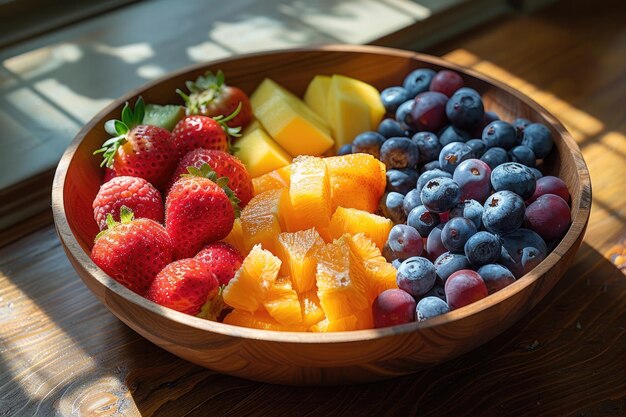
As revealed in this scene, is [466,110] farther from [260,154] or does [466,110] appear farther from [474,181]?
[260,154]

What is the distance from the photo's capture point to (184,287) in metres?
0.98

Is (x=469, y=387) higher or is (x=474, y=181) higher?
(x=474, y=181)

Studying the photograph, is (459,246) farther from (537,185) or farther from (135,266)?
(135,266)

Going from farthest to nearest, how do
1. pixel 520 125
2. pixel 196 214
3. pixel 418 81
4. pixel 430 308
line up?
pixel 418 81 → pixel 520 125 → pixel 196 214 → pixel 430 308

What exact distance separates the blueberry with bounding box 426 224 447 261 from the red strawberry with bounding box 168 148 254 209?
0.33 metres

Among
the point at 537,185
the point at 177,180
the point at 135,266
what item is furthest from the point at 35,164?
the point at 537,185

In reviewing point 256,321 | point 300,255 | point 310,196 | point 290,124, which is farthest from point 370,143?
point 256,321

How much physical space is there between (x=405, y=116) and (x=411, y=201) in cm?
25

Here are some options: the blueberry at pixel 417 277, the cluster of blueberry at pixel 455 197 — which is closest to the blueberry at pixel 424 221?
the cluster of blueberry at pixel 455 197

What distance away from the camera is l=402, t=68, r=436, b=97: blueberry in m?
1.40

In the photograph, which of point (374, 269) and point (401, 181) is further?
point (401, 181)

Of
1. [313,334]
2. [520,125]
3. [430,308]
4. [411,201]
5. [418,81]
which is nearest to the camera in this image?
[313,334]

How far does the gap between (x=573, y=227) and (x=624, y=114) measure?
0.70 metres

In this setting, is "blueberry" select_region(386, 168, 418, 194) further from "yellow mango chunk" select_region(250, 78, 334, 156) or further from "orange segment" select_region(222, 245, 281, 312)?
"orange segment" select_region(222, 245, 281, 312)
